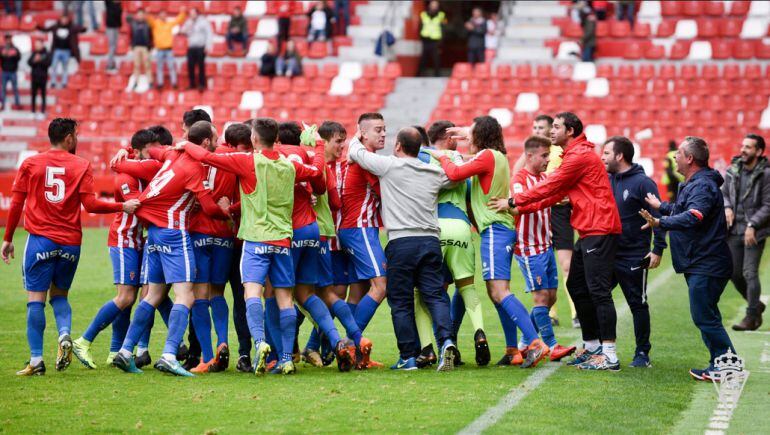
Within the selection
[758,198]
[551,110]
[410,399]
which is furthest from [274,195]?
[551,110]

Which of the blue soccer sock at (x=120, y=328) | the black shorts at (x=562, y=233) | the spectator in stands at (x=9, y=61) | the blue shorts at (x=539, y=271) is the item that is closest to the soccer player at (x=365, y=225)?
the blue shorts at (x=539, y=271)

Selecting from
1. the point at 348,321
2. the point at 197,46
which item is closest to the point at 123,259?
the point at 348,321

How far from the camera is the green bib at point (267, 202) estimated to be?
9258mm

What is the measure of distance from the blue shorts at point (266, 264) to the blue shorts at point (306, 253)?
0.20 m

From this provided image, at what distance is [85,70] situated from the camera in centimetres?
3198

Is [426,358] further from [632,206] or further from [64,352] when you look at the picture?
[64,352]

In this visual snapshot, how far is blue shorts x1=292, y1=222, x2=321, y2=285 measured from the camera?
31.6ft

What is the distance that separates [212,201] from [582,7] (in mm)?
22090

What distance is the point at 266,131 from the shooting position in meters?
9.30

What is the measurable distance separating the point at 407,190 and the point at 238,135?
145 centimetres

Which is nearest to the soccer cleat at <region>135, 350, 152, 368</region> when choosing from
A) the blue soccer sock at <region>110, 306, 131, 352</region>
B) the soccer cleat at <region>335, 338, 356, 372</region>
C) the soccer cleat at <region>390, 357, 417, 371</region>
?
the blue soccer sock at <region>110, 306, 131, 352</region>

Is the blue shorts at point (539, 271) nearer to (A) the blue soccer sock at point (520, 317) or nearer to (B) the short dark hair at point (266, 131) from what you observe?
(A) the blue soccer sock at point (520, 317)

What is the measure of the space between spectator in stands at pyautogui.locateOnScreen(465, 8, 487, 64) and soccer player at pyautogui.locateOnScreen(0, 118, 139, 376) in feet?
70.2

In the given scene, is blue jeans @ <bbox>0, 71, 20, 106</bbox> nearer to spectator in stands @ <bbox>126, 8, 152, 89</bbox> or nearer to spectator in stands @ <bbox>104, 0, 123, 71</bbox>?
spectator in stands @ <bbox>104, 0, 123, 71</bbox>
